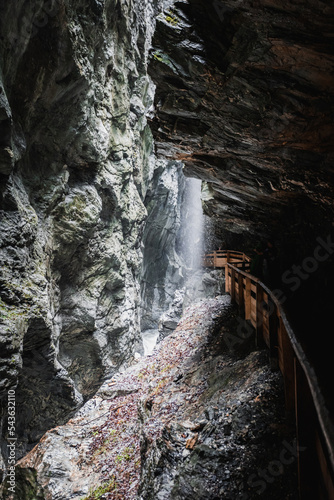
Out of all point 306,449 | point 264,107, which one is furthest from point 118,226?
point 306,449

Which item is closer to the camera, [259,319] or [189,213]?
[259,319]

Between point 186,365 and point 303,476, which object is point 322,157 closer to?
point 303,476

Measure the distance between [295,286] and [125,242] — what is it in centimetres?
1334

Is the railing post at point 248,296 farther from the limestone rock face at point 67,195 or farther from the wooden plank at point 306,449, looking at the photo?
the limestone rock face at point 67,195

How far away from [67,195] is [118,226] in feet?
17.0

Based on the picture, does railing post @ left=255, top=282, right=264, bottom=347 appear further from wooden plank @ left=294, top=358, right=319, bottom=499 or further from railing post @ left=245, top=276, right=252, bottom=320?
wooden plank @ left=294, top=358, right=319, bottom=499

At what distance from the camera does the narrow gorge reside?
12.9 feet

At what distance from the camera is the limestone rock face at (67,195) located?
7758 mm

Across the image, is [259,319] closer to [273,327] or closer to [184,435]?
[273,327]

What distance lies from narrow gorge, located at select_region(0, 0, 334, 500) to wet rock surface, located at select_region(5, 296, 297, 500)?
3cm

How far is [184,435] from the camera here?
4492mm

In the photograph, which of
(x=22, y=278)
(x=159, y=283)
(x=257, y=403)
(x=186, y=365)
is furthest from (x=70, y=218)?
(x=159, y=283)

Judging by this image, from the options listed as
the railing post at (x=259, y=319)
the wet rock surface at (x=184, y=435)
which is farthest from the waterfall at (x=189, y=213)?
the railing post at (x=259, y=319)

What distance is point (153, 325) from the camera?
31.6 m
